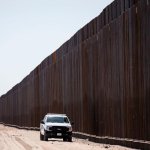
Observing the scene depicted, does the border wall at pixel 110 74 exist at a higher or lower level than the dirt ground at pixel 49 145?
higher

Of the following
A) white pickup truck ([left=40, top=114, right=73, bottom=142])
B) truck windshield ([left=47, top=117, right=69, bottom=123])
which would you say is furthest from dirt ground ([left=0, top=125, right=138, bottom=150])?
truck windshield ([left=47, top=117, right=69, bottom=123])

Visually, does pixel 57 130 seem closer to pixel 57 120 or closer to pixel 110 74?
pixel 57 120

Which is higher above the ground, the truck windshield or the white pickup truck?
the truck windshield

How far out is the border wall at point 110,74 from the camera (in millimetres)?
20141

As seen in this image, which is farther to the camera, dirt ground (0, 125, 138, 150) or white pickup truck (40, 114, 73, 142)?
white pickup truck (40, 114, 73, 142)

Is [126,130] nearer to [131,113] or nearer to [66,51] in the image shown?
[131,113]

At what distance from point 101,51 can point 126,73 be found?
5179 mm

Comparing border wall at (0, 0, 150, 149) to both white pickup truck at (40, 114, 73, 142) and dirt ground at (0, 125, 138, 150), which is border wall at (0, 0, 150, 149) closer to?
dirt ground at (0, 125, 138, 150)

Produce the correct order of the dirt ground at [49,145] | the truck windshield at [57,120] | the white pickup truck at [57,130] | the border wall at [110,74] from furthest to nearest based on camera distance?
1. the truck windshield at [57,120]
2. the white pickup truck at [57,130]
3. the dirt ground at [49,145]
4. the border wall at [110,74]

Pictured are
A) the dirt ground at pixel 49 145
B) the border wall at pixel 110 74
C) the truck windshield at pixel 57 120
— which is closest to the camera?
the border wall at pixel 110 74

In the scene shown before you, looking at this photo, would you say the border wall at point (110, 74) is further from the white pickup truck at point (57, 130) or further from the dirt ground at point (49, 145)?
the white pickup truck at point (57, 130)

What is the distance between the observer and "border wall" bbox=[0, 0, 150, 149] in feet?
66.1

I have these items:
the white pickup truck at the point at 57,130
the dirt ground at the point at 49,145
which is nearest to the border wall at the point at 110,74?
the dirt ground at the point at 49,145

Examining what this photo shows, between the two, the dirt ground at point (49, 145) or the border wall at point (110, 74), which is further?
the dirt ground at point (49, 145)
